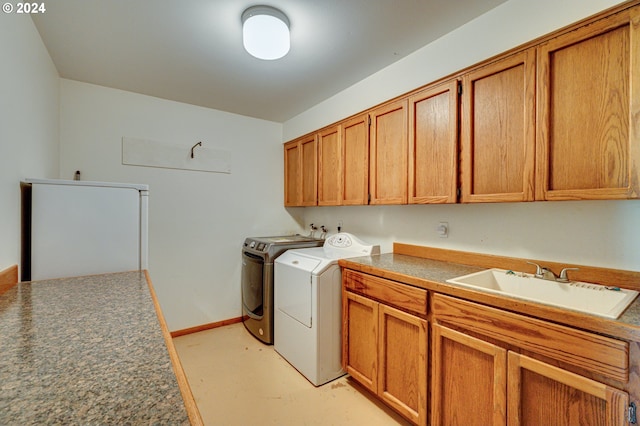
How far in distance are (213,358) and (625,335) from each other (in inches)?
101

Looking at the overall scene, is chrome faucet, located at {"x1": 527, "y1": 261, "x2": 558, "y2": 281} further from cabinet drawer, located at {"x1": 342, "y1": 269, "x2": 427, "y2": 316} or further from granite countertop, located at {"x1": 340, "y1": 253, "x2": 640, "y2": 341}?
cabinet drawer, located at {"x1": 342, "y1": 269, "x2": 427, "y2": 316}

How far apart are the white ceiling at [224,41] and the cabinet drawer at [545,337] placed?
5.21 ft

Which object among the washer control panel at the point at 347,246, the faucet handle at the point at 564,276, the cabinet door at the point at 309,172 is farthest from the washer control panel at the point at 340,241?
the faucet handle at the point at 564,276

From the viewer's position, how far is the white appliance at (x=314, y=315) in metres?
2.01

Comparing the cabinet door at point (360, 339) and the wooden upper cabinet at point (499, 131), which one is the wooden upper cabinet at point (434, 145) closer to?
the wooden upper cabinet at point (499, 131)

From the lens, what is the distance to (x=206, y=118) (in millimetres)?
2957

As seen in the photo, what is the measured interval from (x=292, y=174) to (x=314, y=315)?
178 cm

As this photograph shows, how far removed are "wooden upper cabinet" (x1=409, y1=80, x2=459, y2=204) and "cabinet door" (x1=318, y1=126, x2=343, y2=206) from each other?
2.53 feet

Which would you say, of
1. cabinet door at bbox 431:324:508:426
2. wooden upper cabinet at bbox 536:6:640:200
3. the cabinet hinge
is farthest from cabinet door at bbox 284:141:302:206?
the cabinet hinge

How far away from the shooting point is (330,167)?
269 centimetres

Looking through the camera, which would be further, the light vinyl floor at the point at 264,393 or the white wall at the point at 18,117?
the light vinyl floor at the point at 264,393

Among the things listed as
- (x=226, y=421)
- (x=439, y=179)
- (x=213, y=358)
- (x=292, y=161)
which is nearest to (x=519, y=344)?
(x=439, y=179)

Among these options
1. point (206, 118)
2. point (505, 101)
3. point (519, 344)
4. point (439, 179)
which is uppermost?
point (206, 118)

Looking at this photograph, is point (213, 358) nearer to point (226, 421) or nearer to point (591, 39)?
point (226, 421)
